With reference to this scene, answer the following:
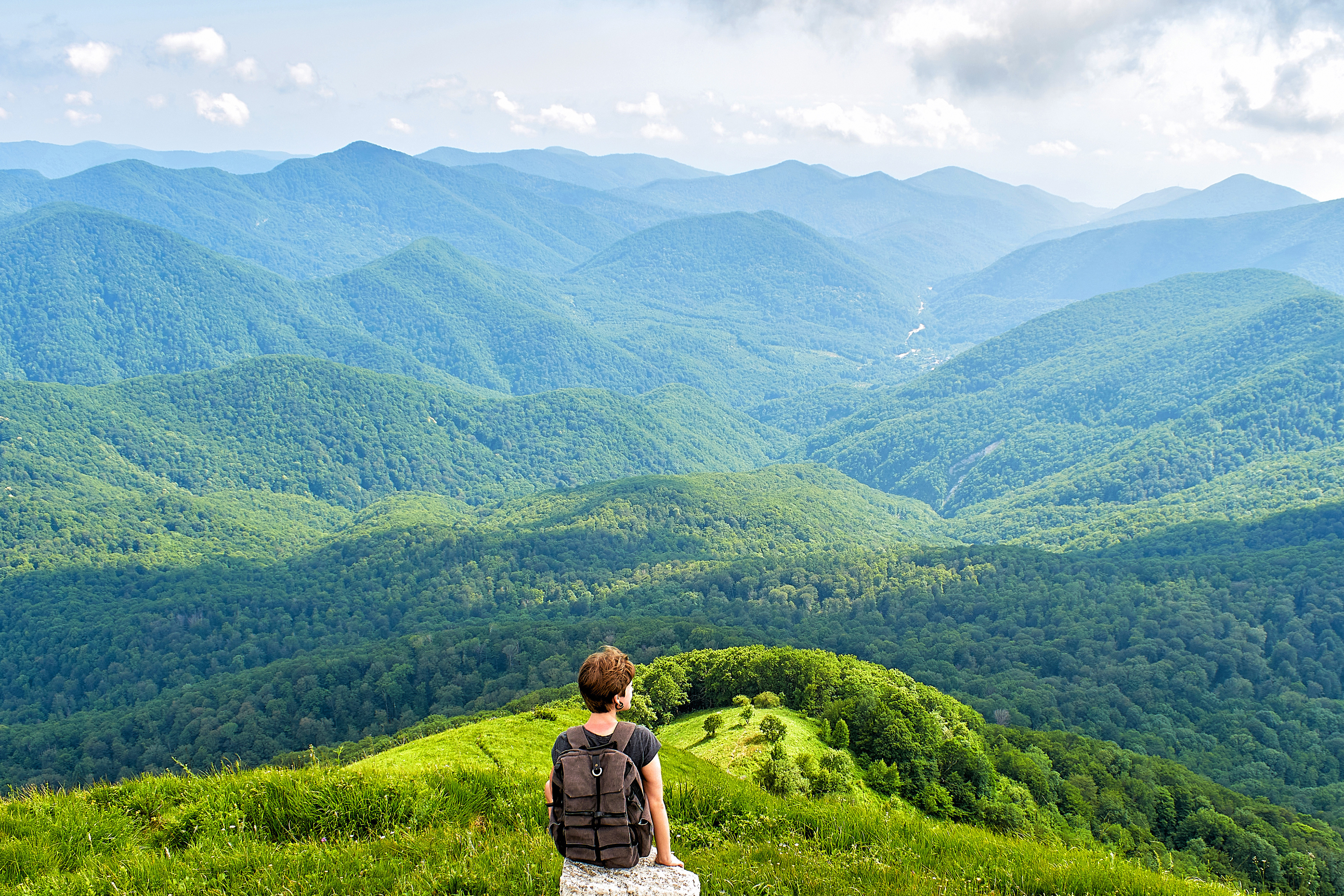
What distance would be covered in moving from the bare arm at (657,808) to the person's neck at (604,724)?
23.1 inches

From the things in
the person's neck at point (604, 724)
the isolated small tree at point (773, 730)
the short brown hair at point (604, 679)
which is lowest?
Result: the isolated small tree at point (773, 730)

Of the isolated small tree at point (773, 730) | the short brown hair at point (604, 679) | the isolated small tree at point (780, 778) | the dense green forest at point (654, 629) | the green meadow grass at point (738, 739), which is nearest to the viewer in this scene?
the short brown hair at point (604, 679)

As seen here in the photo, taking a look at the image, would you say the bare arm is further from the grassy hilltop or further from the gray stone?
the grassy hilltop

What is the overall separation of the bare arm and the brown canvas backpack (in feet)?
0.21

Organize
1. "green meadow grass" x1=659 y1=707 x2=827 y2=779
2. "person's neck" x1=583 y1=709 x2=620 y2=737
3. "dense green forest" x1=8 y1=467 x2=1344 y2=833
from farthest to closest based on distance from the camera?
1. "dense green forest" x1=8 y1=467 x2=1344 y2=833
2. "green meadow grass" x1=659 y1=707 x2=827 y2=779
3. "person's neck" x1=583 y1=709 x2=620 y2=737

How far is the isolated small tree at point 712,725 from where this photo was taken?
33406 mm

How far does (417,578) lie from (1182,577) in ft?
456

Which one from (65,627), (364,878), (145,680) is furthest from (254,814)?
(65,627)

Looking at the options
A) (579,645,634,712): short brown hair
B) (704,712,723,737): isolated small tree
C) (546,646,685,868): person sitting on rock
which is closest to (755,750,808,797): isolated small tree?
(704,712,723,737): isolated small tree

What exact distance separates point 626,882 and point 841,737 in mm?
28368

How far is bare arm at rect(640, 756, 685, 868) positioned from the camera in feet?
26.2

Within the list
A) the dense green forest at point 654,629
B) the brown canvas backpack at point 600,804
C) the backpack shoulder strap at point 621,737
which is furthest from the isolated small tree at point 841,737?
the dense green forest at point 654,629

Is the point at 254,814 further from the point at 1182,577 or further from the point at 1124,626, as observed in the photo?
the point at 1182,577

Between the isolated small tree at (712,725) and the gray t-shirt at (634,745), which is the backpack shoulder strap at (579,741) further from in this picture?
the isolated small tree at (712,725)
